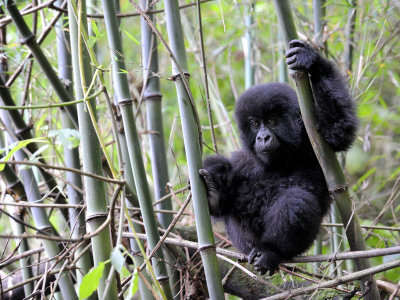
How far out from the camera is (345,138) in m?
2.25

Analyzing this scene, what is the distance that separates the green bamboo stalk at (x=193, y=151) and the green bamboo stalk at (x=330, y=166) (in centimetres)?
44

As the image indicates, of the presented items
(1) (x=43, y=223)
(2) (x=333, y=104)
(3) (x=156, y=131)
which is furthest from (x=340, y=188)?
(1) (x=43, y=223)

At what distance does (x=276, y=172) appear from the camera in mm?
2766

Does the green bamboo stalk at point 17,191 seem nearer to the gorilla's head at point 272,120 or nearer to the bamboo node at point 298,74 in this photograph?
the gorilla's head at point 272,120

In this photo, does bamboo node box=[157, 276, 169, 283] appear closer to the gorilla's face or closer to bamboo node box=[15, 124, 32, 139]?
the gorilla's face

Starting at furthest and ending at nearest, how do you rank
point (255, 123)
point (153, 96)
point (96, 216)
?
point (153, 96), point (255, 123), point (96, 216)

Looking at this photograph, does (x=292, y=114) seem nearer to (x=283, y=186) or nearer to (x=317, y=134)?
(x=283, y=186)

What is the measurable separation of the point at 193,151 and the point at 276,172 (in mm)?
949

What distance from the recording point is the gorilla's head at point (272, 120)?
106 inches

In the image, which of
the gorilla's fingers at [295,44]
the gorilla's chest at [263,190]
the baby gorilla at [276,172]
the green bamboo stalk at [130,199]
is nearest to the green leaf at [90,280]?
the green bamboo stalk at [130,199]

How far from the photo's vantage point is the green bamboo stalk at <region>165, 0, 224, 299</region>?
191 cm

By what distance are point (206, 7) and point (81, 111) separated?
3.43 metres

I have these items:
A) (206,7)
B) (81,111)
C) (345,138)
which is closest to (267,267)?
(345,138)

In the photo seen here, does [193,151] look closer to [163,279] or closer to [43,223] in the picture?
[163,279]
